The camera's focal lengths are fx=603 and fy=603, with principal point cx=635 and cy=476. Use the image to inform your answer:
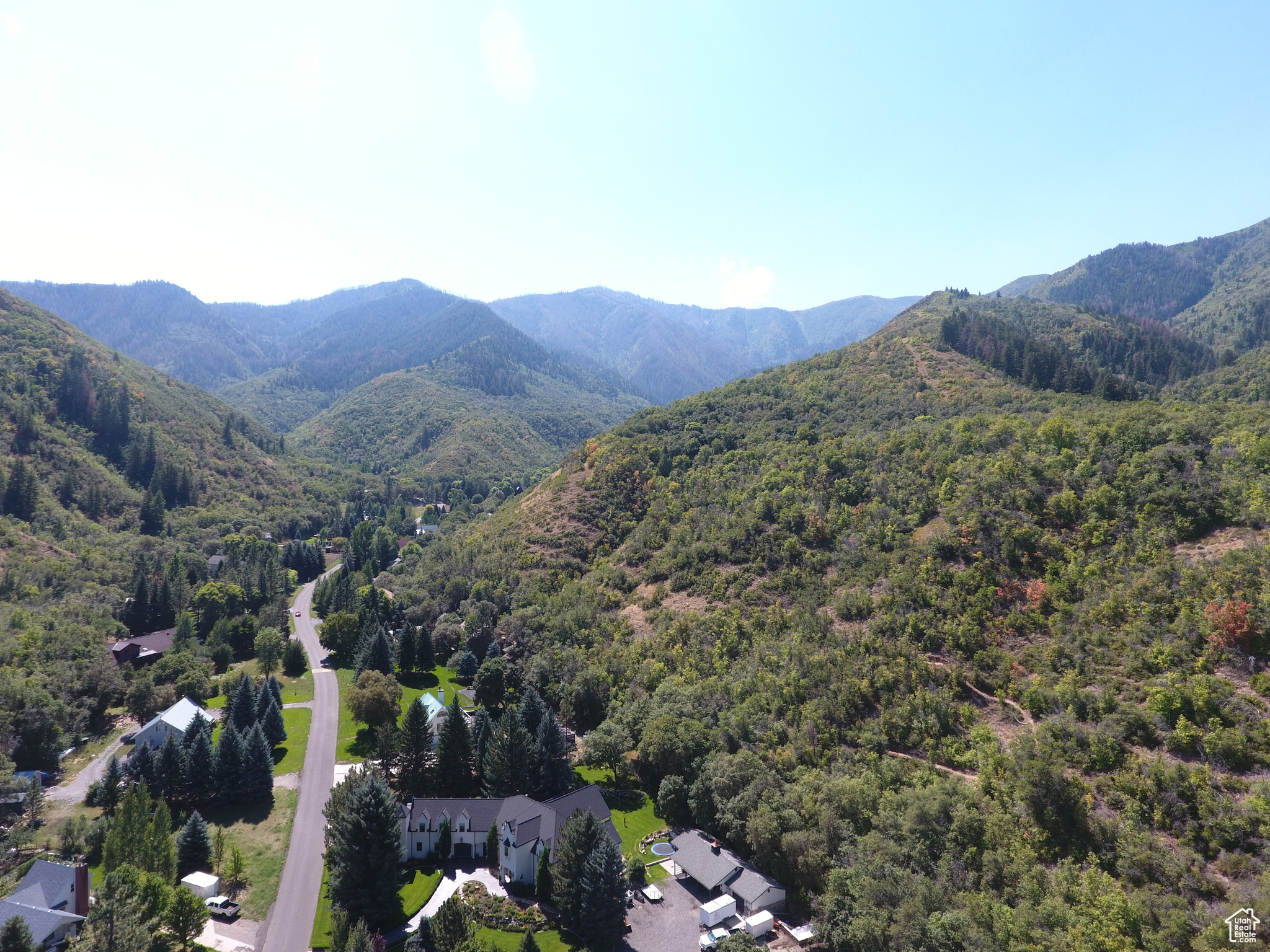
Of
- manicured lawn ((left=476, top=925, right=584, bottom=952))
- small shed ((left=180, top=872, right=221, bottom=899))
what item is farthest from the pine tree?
manicured lawn ((left=476, top=925, right=584, bottom=952))


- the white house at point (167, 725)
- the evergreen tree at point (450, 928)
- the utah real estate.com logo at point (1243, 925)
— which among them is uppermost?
the utah real estate.com logo at point (1243, 925)

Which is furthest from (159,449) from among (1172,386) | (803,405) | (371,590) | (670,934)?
(1172,386)

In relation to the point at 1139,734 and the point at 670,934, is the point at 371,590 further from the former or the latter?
the point at 1139,734

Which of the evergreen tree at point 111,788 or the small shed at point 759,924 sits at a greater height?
the evergreen tree at point 111,788

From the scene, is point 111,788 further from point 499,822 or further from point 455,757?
point 499,822

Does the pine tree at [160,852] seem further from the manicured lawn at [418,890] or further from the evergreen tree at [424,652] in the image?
the evergreen tree at [424,652]

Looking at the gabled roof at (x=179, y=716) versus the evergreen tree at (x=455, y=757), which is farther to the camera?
the gabled roof at (x=179, y=716)

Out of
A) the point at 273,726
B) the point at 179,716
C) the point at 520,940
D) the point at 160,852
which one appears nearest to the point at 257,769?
the point at 273,726

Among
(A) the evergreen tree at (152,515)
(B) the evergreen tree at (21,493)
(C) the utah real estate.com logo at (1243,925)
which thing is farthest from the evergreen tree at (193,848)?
(A) the evergreen tree at (152,515)
